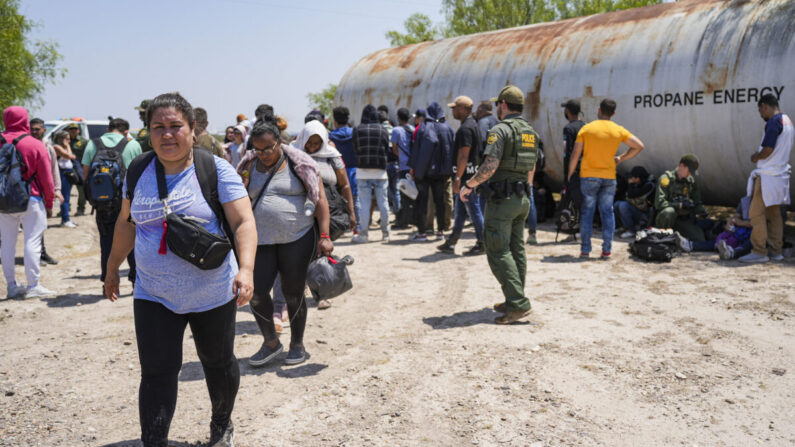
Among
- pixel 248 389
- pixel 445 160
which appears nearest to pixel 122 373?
pixel 248 389

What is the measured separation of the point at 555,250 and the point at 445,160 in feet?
6.36

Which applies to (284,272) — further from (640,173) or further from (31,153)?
(640,173)

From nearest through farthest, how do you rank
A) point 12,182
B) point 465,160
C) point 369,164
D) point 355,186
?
point 12,182
point 465,160
point 369,164
point 355,186

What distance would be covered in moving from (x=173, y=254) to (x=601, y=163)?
595 cm

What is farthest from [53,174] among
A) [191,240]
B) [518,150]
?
[191,240]

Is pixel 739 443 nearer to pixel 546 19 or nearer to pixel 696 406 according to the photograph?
pixel 696 406

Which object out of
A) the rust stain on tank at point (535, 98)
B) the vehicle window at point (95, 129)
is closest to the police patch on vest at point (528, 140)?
the rust stain on tank at point (535, 98)

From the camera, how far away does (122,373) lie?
4473 millimetres

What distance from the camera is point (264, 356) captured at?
4.52m

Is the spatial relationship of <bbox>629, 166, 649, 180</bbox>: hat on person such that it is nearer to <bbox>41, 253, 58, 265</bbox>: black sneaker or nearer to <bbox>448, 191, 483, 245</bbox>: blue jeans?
<bbox>448, 191, 483, 245</bbox>: blue jeans

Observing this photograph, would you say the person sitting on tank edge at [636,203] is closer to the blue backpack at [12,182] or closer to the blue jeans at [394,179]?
the blue jeans at [394,179]

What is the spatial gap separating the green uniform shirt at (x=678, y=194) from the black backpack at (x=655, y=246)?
22.8 inches

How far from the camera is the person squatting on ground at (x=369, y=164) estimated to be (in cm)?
893

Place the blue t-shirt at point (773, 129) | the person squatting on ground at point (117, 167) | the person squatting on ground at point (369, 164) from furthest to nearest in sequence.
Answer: the person squatting on ground at point (369, 164) → the blue t-shirt at point (773, 129) → the person squatting on ground at point (117, 167)
